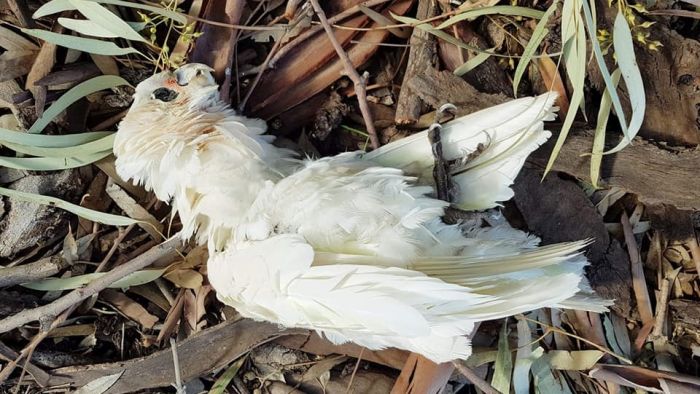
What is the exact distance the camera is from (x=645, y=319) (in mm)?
1156

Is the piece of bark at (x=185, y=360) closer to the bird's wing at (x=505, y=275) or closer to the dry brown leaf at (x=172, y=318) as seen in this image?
the dry brown leaf at (x=172, y=318)

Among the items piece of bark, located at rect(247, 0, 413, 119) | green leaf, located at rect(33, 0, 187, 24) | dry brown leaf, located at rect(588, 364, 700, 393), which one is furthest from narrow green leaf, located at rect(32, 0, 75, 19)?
dry brown leaf, located at rect(588, 364, 700, 393)

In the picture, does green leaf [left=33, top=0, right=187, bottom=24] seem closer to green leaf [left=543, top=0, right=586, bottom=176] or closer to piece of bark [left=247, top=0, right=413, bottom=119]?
piece of bark [left=247, top=0, right=413, bottom=119]

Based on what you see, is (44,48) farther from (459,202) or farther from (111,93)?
(459,202)

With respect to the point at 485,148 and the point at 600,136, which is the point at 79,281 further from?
the point at 600,136

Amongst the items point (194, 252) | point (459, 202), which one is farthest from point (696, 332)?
point (194, 252)

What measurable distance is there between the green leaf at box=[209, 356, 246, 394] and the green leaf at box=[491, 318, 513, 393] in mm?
491

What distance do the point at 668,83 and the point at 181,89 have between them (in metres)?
0.83

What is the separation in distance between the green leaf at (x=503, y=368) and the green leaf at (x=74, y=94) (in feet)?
2.84

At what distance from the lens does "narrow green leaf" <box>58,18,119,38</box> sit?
108cm

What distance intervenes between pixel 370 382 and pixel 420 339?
27 centimetres

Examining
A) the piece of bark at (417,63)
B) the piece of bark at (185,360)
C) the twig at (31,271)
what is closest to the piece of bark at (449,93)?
the piece of bark at (417,63)

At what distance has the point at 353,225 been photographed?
93 centimetres

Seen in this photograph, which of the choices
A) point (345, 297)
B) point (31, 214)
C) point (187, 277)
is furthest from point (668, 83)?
point (31, 214)
